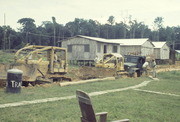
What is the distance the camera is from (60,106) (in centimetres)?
871

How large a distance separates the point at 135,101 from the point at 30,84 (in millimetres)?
6565

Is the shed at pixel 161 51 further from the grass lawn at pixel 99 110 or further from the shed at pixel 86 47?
the grass lawn at pixel 99 110

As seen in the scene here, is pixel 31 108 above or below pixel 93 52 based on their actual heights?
below

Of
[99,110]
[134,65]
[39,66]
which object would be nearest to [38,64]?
[39,66]

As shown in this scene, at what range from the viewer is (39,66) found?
15070mm

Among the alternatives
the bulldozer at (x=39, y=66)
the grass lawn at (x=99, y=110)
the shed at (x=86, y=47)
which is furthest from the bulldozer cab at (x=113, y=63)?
the grass lawn at (x=99, y=110)

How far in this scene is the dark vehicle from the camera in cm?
2150

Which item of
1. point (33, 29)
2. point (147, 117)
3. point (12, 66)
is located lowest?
point (147, 117)

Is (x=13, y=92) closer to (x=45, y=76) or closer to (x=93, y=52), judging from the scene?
(x=45, y=76)

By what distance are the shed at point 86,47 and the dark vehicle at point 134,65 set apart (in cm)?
856

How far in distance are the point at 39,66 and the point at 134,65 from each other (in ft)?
33.0

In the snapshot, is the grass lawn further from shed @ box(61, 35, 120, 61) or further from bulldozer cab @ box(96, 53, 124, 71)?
shed @ box(61, 35, 120, 61)

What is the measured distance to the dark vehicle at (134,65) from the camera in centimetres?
2150

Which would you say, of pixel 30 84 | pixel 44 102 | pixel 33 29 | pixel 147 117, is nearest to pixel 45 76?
pixel 30 84
